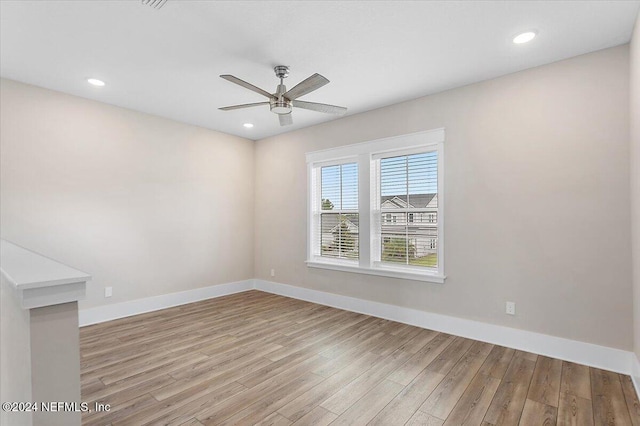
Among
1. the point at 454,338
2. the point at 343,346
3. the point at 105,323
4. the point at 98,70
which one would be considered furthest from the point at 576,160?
the point at 105,323

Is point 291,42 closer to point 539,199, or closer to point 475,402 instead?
point 539,199

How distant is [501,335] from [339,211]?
103 inches

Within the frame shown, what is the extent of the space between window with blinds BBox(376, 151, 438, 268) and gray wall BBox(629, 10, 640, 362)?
5.63 feet

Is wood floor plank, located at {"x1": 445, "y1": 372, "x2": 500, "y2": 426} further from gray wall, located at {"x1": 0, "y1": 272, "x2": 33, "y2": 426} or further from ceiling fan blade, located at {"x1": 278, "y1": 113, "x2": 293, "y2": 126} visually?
ceiling fan blade, located at {"x1": 278, "y1": 113, "x2": 293, "y2": 126}

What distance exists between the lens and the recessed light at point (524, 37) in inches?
101

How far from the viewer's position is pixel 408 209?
4.08m

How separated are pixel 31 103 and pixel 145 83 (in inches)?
53.1

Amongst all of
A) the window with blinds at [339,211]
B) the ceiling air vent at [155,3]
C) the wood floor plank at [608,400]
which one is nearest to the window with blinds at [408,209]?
the window with blinds at [339,211]

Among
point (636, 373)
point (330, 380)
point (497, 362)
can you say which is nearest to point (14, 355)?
point (330, 380)

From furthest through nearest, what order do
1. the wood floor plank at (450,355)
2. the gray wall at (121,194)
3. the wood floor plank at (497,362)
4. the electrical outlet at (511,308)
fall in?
1. the gray wall at (121,194)
2. the electrical outlet at (511,308)
3. the wood floor plank at (450,355)
4. the wood floor plank at (497,362)

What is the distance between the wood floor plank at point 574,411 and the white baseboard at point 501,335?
70 cm

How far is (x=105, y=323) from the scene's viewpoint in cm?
397

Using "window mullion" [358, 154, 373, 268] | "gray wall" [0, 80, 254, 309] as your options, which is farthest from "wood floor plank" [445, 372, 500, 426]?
"gray wall" [0, 80, 254, 309]

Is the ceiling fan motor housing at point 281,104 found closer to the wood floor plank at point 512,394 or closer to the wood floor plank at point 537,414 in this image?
the wood floor plank at point 512,394
